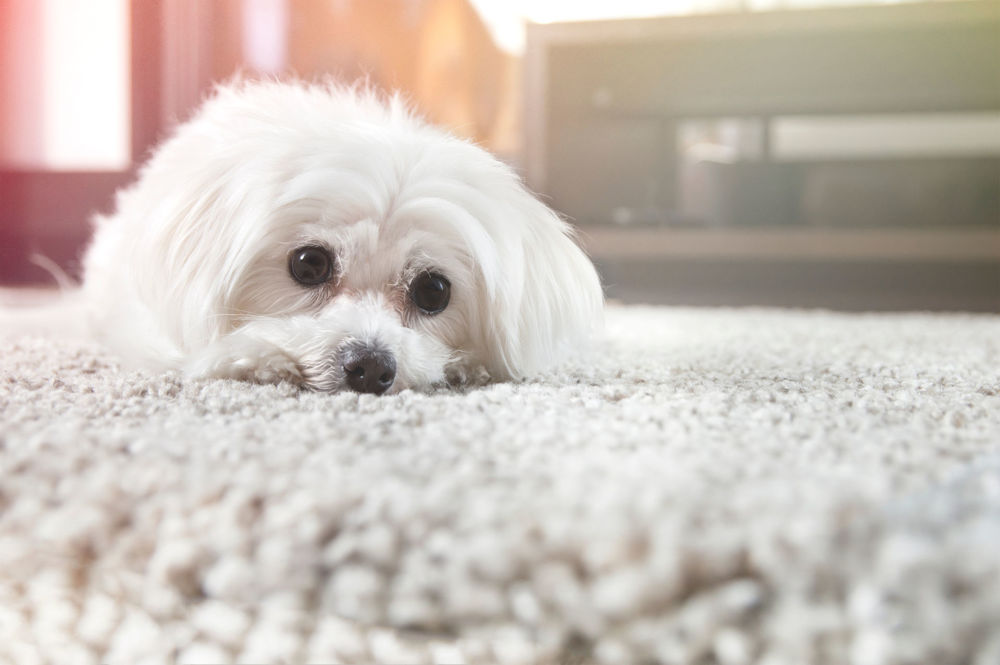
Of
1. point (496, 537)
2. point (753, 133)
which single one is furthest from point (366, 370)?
point (753, 133)

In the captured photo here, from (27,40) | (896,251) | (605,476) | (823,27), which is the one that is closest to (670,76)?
(823,27)

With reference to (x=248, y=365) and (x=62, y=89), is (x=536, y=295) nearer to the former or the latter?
(x=248, y=365)

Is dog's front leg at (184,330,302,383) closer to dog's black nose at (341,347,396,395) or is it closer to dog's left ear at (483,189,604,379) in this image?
dog's black nose at (341,347,396,395)

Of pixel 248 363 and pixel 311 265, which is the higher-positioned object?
pixel 311 265

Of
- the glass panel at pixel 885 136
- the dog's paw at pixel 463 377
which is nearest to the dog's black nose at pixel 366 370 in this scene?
the dog's paw at pixel 463 377

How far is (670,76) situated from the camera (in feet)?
10.2

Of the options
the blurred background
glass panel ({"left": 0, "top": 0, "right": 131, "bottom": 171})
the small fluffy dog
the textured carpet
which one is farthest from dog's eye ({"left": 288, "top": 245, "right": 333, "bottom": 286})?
the blurred background

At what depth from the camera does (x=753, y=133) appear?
307cm

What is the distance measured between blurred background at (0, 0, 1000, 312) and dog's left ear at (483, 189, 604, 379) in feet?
5.52

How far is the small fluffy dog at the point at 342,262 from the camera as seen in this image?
2.89 feet

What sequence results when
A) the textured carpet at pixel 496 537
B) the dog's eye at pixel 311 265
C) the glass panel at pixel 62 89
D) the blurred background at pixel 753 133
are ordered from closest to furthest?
the textured carpet at pixel 496 537
the dog's eye at pixel 311 265
the glass panel at pixel 62 89
the blurred background at pixel 753 133

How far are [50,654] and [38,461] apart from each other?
12cm

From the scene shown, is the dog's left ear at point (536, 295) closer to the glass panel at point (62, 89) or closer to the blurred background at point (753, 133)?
the glass panel at point (62, 89)

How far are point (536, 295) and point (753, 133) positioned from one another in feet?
7.68
